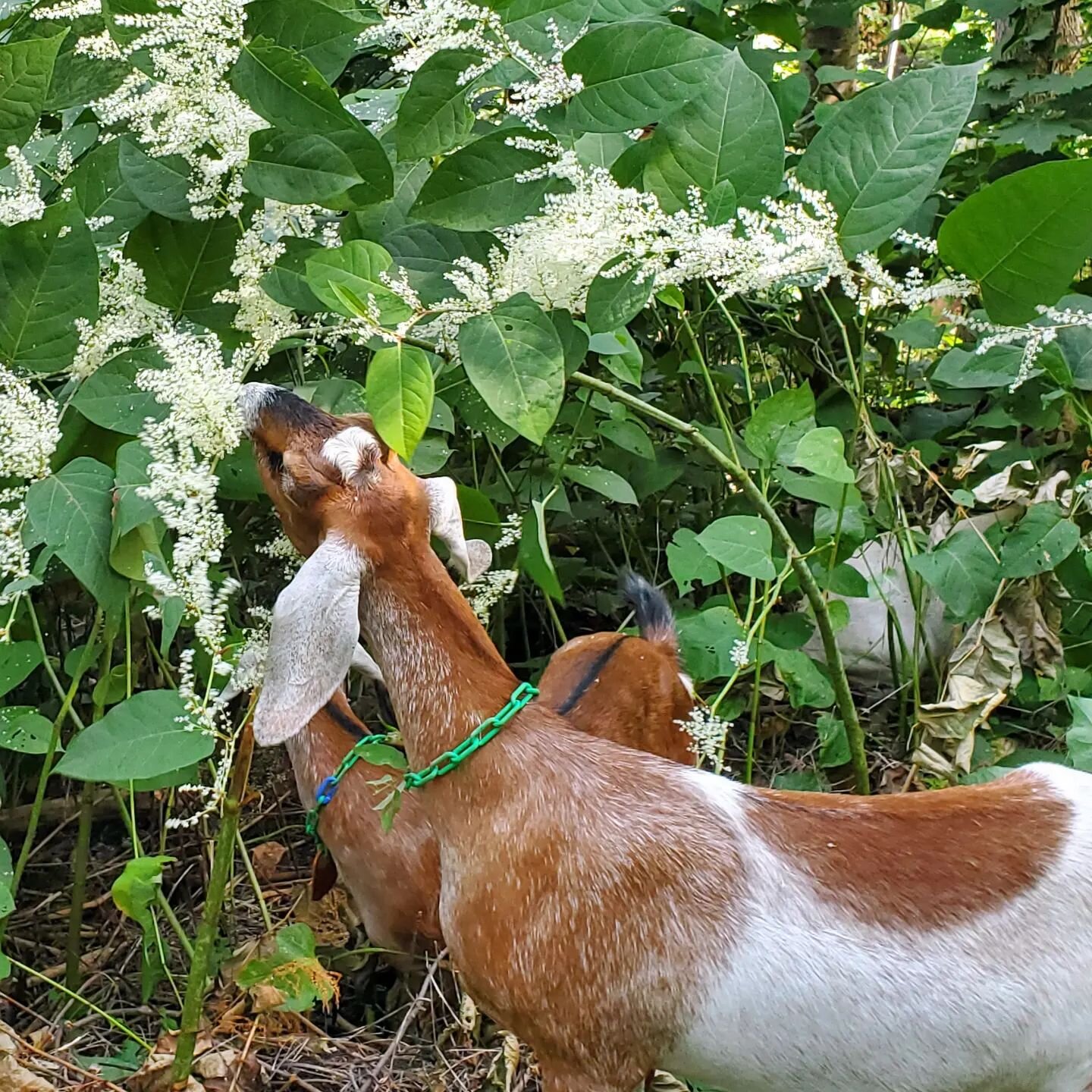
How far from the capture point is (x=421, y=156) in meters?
0.81

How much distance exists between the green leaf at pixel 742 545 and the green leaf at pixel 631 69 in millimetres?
350

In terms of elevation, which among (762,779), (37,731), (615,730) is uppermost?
(37,731)

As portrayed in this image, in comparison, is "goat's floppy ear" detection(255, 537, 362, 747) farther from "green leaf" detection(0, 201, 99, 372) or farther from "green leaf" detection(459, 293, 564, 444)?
"green leaf" detection(0, 201, 99, 372)

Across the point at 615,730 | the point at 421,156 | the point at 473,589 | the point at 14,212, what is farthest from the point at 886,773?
the point at 14,212

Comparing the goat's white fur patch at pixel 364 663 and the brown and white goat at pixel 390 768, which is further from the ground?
the goat's white fur patch at pixel 364 663

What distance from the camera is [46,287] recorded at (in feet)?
2.64

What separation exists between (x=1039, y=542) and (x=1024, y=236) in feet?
1.43

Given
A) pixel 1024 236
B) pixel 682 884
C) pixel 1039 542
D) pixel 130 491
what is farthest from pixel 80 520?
pixel 1039 542

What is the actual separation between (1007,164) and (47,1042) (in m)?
1.83

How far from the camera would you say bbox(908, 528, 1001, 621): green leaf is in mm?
1164

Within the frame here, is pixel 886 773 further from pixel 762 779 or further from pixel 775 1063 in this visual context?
pixel 775 1063

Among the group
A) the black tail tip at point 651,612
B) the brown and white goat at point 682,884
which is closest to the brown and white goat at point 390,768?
the black tail tip at point 651,612

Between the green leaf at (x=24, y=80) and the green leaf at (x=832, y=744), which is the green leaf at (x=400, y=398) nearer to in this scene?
the green leaf at (x=24, y=80)

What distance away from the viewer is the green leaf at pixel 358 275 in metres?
0.73
